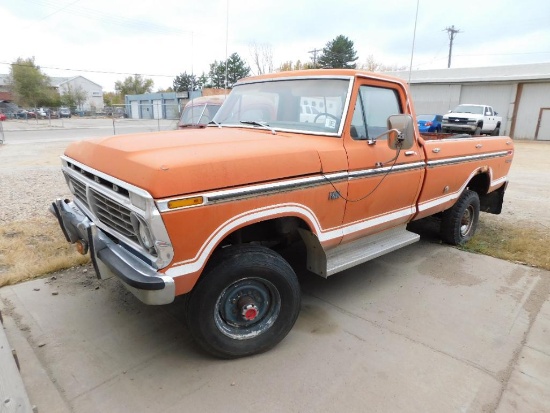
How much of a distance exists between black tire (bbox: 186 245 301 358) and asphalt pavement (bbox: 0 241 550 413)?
0.50 feet

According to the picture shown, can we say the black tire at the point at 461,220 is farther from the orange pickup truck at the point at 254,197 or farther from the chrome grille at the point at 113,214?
the chrome grille at the point at 113,214

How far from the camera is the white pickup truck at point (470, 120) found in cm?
1994

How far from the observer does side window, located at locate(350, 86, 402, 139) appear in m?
3.40

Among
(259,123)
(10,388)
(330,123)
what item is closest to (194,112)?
(259,123)

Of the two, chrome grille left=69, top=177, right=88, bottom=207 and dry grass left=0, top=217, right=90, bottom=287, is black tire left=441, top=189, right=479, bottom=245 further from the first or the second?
dry grass left=0, top=217, right=90, bottom=287

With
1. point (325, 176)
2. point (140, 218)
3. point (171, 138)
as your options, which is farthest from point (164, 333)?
point (325, 176)

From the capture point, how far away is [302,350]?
116 inches

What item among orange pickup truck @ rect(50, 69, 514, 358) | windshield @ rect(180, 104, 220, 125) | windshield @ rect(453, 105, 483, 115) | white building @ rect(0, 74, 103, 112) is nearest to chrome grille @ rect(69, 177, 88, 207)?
orange pickup truck @ rect(50, 69, 514, 358)

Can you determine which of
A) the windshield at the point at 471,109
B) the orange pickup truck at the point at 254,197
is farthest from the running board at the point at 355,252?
the windshield at the point at 471,109

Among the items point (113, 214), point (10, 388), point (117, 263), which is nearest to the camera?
point (10, 388)

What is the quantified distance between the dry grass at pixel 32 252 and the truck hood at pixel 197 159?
1510mm

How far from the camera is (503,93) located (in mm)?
25016

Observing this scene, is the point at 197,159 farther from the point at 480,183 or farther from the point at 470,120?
the point at 470,120

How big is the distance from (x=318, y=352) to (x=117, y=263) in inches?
62.3
